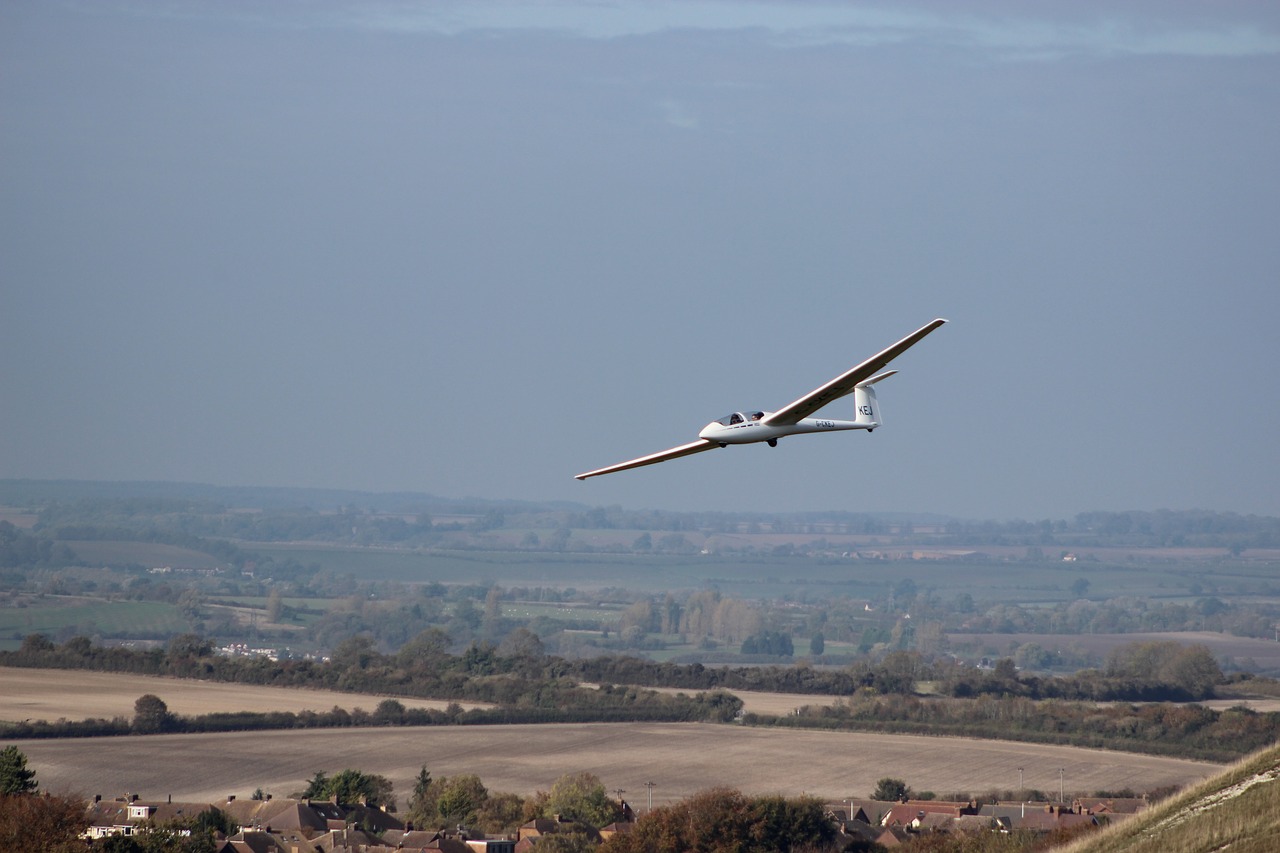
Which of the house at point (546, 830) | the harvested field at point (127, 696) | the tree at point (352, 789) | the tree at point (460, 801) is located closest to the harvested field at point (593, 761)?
the tree at point (352, 789)

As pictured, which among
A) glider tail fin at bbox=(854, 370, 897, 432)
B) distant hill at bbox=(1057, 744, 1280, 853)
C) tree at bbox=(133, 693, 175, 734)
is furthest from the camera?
tree at bbox=(133, 693, 175, 734)

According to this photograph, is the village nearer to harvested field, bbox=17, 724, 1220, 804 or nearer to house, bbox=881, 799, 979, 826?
house, bbox=881, 799, 979, 826

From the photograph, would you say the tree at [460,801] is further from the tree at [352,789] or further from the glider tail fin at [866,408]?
the glider tail fin at [866,408]

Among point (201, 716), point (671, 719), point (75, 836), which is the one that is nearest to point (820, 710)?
point (671, 719)

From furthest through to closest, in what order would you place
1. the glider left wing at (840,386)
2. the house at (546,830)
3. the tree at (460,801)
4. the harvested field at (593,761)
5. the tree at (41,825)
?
the harvested field at (593,761) < the tree at (460,801) < the house at (546,830) < the tree at (41,825) < the glider left wing at (840,386)

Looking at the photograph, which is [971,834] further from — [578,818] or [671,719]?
[671,719]

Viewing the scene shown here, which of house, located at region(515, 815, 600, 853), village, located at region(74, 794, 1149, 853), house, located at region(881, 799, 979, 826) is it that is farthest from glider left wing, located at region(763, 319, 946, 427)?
house, located at region(881, 799, 979, 826)
